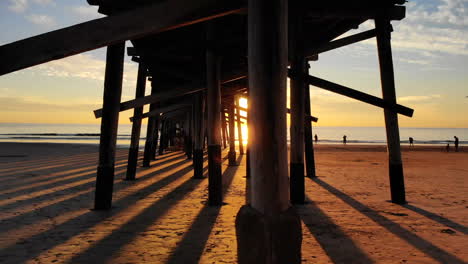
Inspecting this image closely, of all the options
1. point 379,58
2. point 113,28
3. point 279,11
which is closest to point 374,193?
point 379,58

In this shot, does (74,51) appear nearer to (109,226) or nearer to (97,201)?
(109,226)

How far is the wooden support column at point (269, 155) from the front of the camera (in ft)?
6.96

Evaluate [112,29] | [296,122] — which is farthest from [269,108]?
[296,122]

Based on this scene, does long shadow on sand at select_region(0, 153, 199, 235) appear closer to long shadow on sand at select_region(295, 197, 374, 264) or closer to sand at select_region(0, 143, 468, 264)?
sand at select_region(0, 143, 468, 264)

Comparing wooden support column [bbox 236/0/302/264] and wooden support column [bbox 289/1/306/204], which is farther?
wooden support column [bbox 289/1/306/204]

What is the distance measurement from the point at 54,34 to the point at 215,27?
3880 mm

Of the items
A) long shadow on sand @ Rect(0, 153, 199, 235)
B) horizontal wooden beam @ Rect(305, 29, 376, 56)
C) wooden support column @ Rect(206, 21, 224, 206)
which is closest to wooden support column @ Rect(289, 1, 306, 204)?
horizontal wooden beam @ Rect(305, 29, 376, 56)

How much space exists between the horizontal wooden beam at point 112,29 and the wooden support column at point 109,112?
2.90m

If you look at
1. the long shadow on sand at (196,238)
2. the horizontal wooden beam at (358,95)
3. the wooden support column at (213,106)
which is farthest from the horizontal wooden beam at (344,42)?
the long shadow on sand at (196,238)

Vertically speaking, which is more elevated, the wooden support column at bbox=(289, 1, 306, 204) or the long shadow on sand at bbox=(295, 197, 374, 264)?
the wooden support column at bbox=(289, 1, 306, 204)

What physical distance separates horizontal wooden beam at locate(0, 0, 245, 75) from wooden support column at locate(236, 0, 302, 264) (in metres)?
0.30

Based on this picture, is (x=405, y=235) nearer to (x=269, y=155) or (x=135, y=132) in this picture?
(x=269, y=155)

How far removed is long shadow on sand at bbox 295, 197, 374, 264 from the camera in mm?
3291

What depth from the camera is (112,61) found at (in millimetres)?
5125
